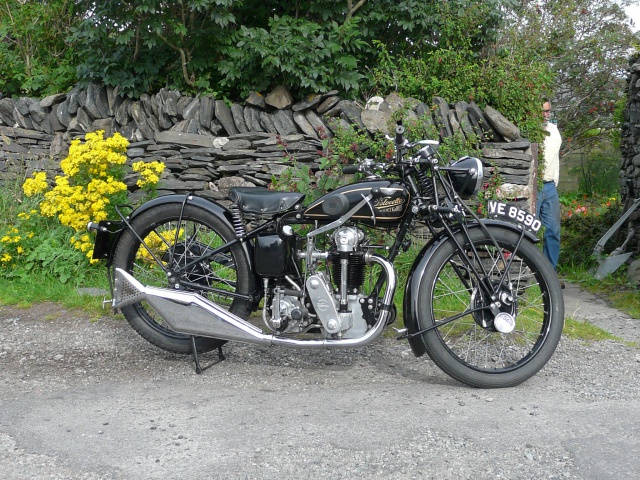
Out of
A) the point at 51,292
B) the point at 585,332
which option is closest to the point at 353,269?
the point at 585,332

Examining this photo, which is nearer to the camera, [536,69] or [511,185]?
[511,185]

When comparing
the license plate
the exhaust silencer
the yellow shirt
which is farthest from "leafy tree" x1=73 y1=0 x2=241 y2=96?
the license plate

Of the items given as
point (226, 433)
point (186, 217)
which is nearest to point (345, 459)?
point (226, 433)

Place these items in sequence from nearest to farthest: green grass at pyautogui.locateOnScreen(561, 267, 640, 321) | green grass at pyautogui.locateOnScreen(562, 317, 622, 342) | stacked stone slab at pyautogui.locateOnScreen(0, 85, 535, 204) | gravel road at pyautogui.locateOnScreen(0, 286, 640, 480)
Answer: gravel road at pyautogui.locateOnScreen(0, 286, 640, 480)
green grass at pyautogui.locateOnScreen(562, 317, 622, 342)
green grass at pyautogui.locateOnScreen(561, 267, 640, 321)
stacked stone slab at pyautogui.locateOnScreen(0, 85, 535, 204)

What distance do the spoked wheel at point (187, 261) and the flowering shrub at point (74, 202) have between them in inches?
67.4

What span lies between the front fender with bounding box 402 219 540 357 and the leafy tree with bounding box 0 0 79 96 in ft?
19.1

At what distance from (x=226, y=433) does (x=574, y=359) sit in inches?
89.4

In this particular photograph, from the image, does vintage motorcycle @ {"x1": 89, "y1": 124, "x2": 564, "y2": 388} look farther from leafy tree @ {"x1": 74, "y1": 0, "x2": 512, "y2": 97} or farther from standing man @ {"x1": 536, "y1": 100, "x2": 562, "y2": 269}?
standing man @ {"x1": 536, "y1": 100, "x2": 562, "y2": 269}

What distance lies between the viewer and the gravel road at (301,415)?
298cm

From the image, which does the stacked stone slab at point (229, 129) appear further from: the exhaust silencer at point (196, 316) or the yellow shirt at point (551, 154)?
the exhaust silencer at point (196, 316)

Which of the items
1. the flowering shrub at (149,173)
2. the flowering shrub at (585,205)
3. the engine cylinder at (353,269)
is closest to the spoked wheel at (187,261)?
the engine cylinder at (353,269)

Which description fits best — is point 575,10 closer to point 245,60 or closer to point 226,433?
point 245,60

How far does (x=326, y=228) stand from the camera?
12.8ft

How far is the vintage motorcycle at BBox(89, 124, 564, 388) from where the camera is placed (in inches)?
153
